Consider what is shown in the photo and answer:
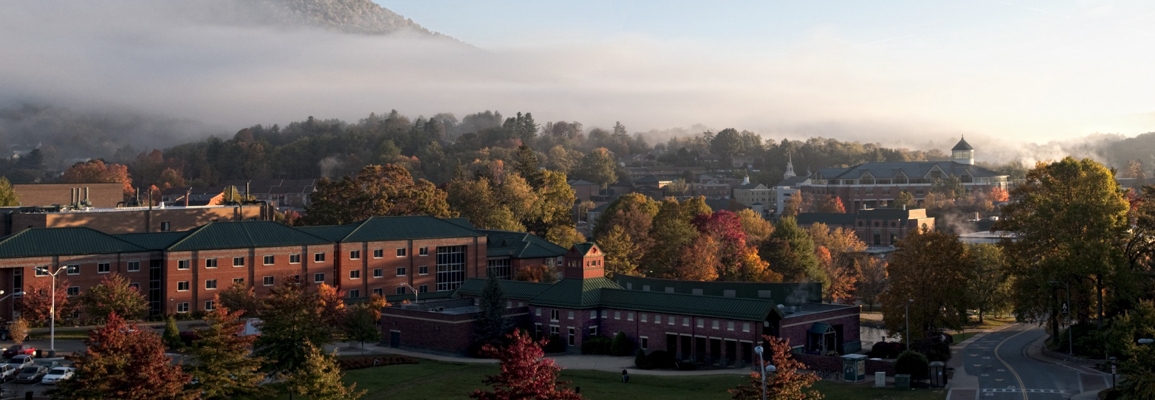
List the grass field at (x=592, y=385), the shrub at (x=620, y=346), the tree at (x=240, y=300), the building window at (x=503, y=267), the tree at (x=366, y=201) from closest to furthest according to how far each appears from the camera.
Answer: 1. the grass field at (x=592, y=385)
2. the shrub at (x=620, y=346)
3. the tree at (x=240, y=300)
4. the building window at (x=503, y=267)
5. the tree at (x=366, y=201)

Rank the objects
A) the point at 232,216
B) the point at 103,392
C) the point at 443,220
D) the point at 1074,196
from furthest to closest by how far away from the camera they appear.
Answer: the point at 232,216 < the point at 443,220 < the point at 1074,196 < the point at 103,392

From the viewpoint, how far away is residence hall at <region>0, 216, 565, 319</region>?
76.6 m

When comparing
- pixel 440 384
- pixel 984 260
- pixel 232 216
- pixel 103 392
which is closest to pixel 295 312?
pixel 440 384

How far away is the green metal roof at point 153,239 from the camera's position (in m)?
80.9

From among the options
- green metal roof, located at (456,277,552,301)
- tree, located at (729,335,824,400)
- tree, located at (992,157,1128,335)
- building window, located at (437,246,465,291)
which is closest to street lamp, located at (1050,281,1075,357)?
tree, located at (992,157,1128,335)

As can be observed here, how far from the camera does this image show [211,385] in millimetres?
46500

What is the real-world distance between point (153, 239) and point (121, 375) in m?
41.7

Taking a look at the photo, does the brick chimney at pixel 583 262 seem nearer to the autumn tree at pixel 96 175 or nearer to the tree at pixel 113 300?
the tree at pixel 113 300

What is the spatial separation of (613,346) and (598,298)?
163 inches

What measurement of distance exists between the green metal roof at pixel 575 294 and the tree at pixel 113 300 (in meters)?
26.3

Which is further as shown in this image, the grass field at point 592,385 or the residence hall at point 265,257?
the residence hall at point 265,257

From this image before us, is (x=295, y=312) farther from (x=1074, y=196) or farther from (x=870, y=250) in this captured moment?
(x=870, y=250)

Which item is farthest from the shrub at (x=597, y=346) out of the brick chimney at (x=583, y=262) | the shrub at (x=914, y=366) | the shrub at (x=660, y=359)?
the shrub at (x=914, y=366)

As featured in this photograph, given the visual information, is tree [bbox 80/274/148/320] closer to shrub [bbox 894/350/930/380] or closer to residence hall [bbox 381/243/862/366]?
residence hall [bbox 381/243/862/366]
